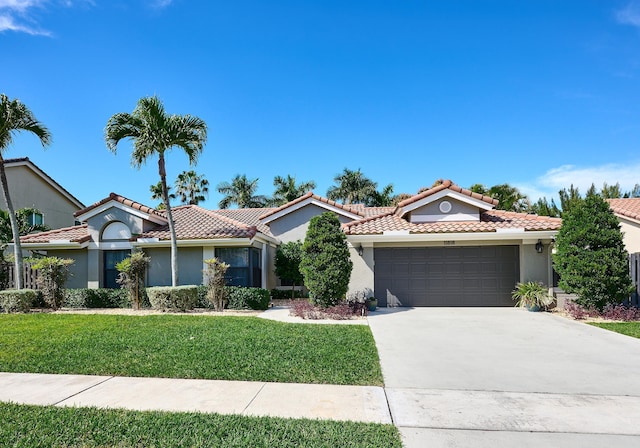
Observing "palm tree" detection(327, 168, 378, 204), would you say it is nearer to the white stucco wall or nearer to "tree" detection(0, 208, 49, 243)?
the white stucco wall

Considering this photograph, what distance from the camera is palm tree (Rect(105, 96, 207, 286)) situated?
552 inches

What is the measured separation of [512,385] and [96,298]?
1516 cm

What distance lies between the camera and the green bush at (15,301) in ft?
46.2

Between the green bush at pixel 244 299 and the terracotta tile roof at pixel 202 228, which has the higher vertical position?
the terracotta tile roof at pixel 202 228

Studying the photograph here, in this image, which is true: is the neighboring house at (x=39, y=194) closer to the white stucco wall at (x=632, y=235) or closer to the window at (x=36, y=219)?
the window at (x=36, y=219)

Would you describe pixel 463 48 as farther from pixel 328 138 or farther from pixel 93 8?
pixel 93 8

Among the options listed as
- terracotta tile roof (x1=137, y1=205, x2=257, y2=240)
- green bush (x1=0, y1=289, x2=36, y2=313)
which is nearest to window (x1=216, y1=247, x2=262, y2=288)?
terracotta tile roof (x1=137, y1=205, x2=257, y2=240)

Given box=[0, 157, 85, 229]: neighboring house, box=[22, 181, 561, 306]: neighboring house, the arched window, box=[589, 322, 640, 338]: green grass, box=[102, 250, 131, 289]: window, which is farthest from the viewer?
box=[0, 157, 85, 229]: neighboring house

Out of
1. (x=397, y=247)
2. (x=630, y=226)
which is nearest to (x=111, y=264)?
(x=397, y=247)

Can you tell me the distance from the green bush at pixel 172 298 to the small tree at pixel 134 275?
3.58ft

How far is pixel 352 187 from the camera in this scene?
128ft

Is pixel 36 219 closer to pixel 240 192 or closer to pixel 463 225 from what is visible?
pixel 240 192

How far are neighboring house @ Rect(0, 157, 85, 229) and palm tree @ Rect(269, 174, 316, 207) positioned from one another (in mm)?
15676

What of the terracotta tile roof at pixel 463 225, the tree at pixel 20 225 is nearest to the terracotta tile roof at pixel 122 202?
the tree at pixel 20 225
